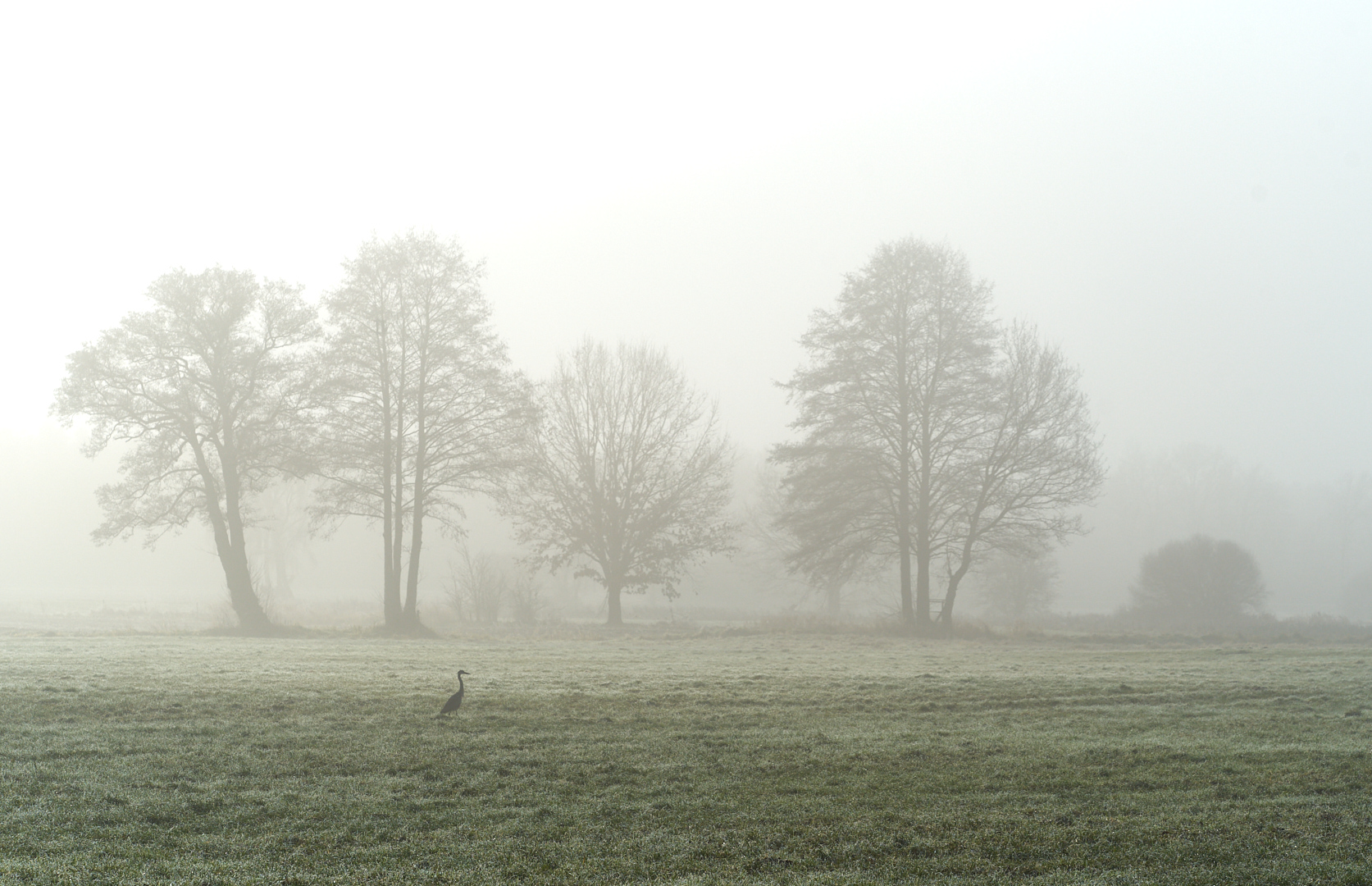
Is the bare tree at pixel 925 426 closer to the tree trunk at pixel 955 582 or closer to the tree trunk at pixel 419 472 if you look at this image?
the tree trunk at pixel 955 582

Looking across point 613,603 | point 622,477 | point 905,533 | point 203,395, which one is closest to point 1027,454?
point 905,533

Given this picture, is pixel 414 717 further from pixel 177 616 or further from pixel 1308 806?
pixel 177 616

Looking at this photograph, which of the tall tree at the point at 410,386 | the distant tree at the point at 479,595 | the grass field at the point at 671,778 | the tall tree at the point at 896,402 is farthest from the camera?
the distant tree at the point at 479,595

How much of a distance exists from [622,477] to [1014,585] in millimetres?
28282

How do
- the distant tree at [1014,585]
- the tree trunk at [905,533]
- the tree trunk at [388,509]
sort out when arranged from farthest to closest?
1. the distant tree at [1014,585]
2. the tree trunk at [905,533]
3. the tree trunk at [388,509]

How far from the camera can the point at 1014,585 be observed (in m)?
50.2

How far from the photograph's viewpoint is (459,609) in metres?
36.7

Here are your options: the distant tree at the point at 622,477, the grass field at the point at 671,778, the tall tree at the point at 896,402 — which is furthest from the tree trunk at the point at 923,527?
the grass field at the point at 671,778

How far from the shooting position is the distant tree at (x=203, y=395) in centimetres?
2675

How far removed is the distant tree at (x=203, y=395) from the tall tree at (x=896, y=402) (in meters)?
18.8

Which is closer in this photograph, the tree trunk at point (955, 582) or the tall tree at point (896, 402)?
the tree trunk at point (955, 582)

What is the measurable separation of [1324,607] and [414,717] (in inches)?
3388

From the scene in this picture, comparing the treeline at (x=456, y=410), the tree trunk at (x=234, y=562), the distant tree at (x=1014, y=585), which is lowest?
the distant tree at (x=1014, y=585)

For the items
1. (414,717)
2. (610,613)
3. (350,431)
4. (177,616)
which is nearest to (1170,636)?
(610,613)
